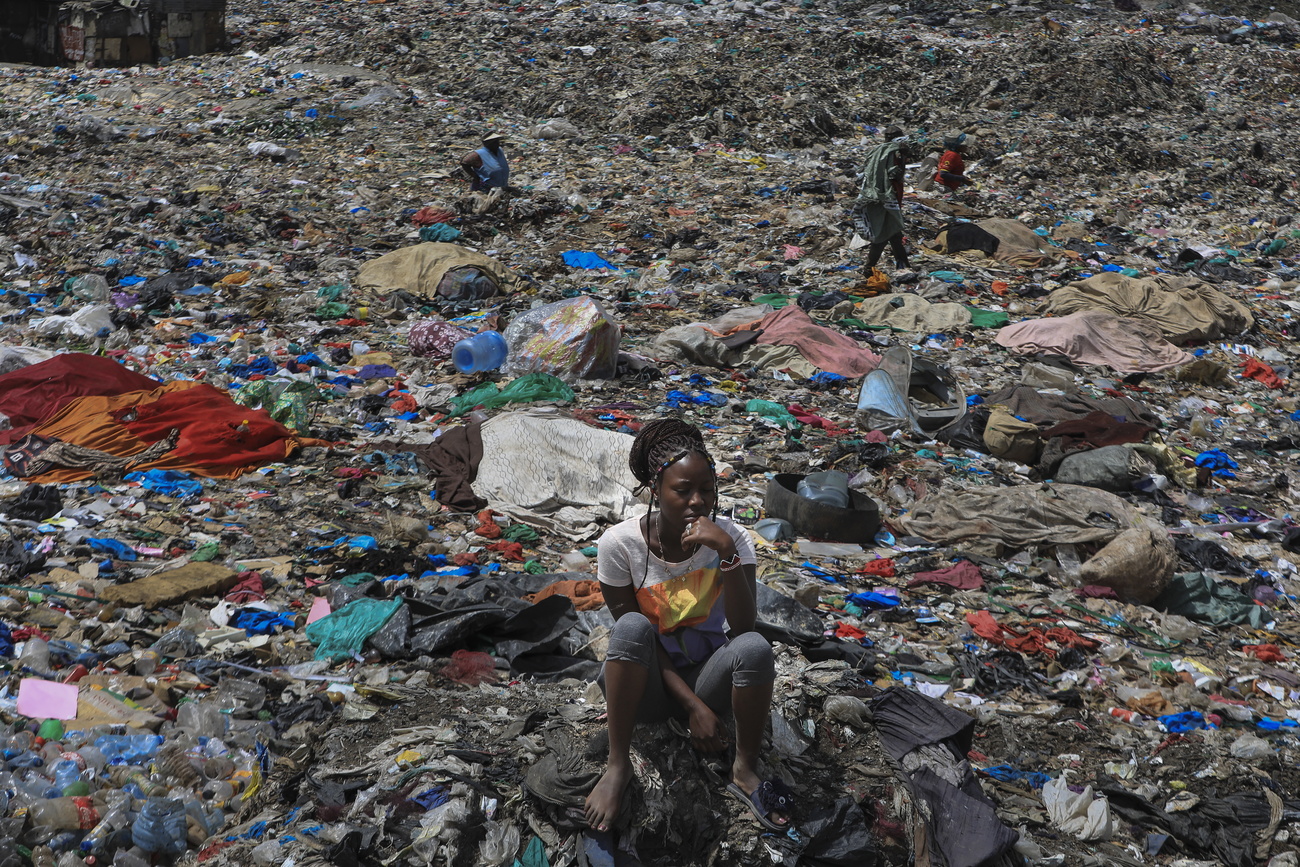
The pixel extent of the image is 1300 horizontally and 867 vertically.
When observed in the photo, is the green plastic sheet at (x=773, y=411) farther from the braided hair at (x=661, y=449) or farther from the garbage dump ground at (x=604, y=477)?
the braided hair at (x=661, y=449)

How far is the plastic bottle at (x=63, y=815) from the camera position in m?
2.31

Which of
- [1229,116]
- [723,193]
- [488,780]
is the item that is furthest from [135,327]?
[1229,116]

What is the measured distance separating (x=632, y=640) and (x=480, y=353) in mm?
4150

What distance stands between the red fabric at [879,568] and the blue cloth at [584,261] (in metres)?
4.86

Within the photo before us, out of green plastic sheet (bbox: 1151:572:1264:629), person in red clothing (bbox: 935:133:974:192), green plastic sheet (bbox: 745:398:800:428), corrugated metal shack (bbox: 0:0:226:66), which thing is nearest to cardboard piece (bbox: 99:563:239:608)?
green plastic sheet (bbox: 745:398:800:428)

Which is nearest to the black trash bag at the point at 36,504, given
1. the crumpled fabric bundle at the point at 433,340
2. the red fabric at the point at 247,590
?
the red fabric at the point at 247,590

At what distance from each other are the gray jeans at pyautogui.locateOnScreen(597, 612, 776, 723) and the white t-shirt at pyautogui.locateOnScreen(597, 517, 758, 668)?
0.05 meters

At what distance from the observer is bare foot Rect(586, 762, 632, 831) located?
2.28 metres

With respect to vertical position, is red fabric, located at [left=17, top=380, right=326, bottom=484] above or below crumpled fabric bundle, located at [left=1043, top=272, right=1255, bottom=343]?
below

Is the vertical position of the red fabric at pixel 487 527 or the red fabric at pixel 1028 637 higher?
the red fabric at pixel 1028 637

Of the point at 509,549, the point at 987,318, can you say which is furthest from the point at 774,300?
the point at 509,549

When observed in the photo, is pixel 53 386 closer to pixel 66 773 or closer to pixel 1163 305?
pixel 66 773

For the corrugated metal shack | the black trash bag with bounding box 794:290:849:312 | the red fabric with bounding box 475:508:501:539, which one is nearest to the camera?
the red fabric with bounding box 475:508:501:539

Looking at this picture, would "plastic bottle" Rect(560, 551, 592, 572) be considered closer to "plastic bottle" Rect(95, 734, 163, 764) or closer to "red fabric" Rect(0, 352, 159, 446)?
"plastic bottle" Rect(95, 734, 163, 764)
